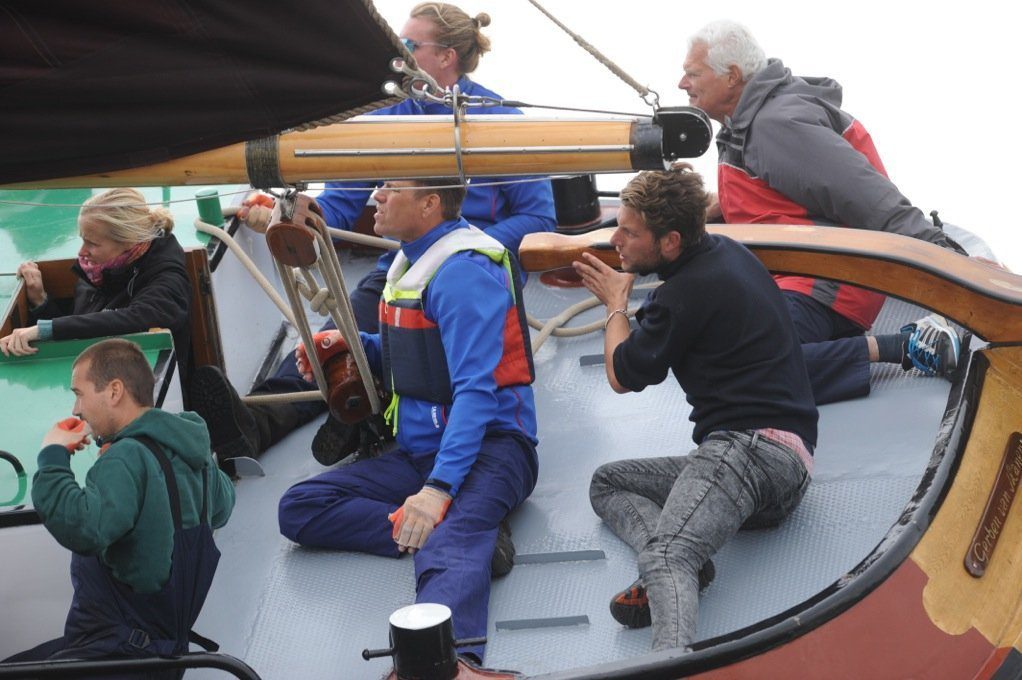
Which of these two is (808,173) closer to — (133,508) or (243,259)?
(243,259)

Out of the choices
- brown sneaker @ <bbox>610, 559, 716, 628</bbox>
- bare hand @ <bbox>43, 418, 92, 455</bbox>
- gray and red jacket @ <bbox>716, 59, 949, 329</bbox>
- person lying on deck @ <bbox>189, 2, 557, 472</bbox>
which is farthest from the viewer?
person lying on deck @ <bbox>189, 2, 557, 472</bbox>

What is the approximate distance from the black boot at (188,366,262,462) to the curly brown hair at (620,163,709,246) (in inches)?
39.9

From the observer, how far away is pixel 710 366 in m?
2.47

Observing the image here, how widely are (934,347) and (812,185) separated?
44 cm

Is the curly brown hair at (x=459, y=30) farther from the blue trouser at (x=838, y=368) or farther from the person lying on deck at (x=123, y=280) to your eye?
the blue trouser at (x=838, y=368)

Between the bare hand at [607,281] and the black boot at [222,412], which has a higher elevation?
the bare hand at [607,281]

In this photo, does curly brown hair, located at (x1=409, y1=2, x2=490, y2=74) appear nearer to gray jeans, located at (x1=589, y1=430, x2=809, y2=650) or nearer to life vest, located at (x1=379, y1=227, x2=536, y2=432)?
life vest, located at (x1=379, y1=227, x2=536, y2=432)

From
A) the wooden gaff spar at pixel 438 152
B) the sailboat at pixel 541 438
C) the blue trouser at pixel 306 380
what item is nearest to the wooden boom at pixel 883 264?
the sailboat at pixel 541 438

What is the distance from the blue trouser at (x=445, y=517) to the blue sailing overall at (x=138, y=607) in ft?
1.29

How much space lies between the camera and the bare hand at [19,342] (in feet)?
9.43

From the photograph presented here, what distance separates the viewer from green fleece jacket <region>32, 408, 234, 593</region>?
2.05 metres

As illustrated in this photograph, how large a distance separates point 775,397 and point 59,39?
130 cm

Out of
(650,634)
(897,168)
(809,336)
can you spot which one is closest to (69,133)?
(650,634)

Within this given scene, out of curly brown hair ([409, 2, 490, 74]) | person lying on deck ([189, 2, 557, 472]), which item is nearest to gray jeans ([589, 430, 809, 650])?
person lying on deck ([189, 2, 557, 472])
